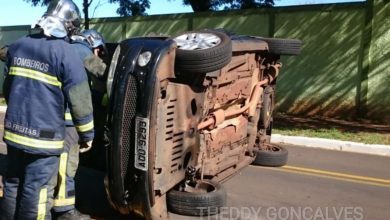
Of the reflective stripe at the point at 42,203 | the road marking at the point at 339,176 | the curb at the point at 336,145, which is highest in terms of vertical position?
the reflective stripe at the point at 42,203

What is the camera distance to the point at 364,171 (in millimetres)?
7543

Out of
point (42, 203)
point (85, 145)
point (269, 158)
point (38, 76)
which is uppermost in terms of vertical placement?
point (38, 76)

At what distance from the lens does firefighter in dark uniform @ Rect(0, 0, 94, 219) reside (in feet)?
13.0

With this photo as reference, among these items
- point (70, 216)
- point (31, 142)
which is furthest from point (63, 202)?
point (31, 142)

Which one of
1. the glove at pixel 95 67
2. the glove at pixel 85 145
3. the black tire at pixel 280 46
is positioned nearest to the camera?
the glove at pixel 85 145

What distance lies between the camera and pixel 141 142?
165 inches

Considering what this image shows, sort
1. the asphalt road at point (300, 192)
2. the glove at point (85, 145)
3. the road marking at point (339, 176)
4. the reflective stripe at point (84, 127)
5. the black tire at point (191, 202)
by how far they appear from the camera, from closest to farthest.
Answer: the reflective stripe at point (84, 127), the glove at point (85, 145), the black tire at point (191, 202), the asphalt road at point (300, 192), the road marking at point (339, 176)

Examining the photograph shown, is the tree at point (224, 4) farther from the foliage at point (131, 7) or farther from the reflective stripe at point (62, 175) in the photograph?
the reflective stripe at point (62, 175)

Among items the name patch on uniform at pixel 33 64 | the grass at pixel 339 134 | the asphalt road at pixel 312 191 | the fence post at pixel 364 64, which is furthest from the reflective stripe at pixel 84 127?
the fence post at pixel 364 64

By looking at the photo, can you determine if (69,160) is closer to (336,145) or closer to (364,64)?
(336,145)

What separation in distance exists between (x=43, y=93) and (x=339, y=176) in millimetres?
4496

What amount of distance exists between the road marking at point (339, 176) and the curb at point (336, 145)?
2258 mm

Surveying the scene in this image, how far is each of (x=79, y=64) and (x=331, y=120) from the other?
10.0 metres

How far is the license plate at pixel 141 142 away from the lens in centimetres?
417
